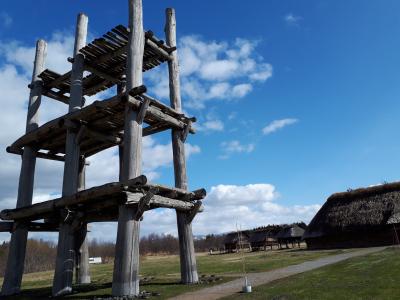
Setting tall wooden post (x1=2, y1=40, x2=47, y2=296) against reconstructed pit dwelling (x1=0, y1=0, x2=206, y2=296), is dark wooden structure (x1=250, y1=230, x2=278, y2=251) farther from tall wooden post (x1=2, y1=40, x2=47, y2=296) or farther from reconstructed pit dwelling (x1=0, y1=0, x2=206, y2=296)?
tall wooden post (x1=2, y1=40, x2=47, y2=296)

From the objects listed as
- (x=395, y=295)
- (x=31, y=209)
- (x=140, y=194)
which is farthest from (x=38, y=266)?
(x=395, y=295)

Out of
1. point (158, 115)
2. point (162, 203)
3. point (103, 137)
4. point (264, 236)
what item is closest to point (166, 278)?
point (162, 203)

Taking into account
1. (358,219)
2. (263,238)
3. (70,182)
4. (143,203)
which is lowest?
(143,203)

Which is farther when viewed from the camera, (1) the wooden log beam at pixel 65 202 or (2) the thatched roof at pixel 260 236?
(2) the thatched roof at pixel 260 236

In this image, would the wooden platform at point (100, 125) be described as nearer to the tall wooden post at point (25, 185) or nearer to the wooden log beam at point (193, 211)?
the tall wooden post at point (25, 185)

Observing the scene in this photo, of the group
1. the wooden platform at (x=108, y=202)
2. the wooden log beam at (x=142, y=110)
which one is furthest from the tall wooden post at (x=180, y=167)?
the wooden log beam at (x=142, y=110)

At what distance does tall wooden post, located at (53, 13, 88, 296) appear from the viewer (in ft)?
46.3

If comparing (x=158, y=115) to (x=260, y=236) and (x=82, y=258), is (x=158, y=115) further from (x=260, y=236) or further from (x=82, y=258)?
(x=260, y=236)

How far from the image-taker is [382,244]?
123 ft

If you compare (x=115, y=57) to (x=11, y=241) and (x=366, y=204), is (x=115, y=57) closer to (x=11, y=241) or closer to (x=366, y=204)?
(x=11, y=241)

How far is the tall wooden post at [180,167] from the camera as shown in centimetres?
1552

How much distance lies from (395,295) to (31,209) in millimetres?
13565

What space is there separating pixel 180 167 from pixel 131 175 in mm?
3794

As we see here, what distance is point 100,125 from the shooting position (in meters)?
17.2
